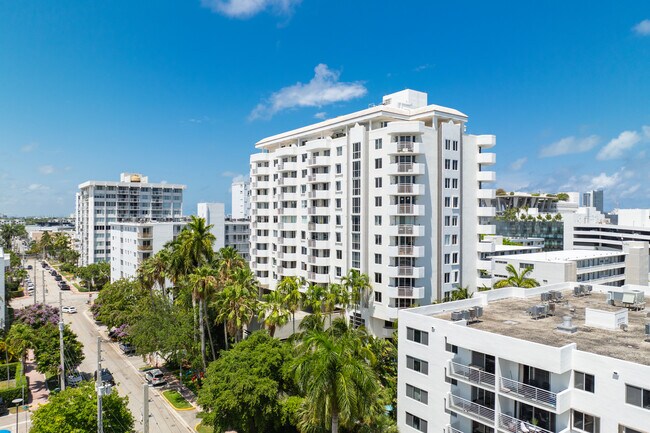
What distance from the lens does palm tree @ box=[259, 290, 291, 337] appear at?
4546cm

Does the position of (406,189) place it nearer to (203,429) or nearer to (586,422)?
(586,422)

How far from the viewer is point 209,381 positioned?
37656 mm

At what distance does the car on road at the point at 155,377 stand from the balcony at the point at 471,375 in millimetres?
35548

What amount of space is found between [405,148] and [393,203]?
24.6 feet

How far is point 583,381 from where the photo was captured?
26.2 metres

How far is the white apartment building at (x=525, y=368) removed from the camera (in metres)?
25.0

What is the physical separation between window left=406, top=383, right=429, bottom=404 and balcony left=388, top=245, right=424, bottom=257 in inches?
915

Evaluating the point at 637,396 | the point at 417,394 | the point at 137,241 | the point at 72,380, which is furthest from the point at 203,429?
the point at 137,241

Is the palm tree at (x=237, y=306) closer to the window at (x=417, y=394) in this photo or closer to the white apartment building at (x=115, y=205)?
the window at (x=417, y=394)

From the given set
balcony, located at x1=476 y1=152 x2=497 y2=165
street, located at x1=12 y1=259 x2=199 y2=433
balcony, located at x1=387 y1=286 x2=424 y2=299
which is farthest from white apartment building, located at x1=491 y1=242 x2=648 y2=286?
street, located at x1=12 y1=259 x2=199 y2=433

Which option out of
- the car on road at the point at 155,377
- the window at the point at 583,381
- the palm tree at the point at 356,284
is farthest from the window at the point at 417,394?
the car on road at the point at 155,377

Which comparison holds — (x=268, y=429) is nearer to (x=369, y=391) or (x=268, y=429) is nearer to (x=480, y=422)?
(x=369, y=391)

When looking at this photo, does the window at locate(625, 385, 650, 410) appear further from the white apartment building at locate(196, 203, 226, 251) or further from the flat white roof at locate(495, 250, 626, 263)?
the white apartment building at locate(196, 203, 226, 251)

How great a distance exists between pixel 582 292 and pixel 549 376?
23.4 meters
